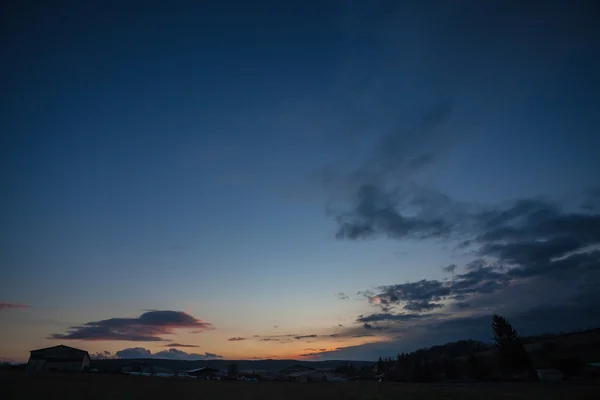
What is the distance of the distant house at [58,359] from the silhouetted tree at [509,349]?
10877 cm

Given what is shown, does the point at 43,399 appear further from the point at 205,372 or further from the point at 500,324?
the point at 205,372

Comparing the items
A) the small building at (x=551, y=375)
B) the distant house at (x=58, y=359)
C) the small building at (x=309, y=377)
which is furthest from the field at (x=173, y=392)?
the small building at (x=309, y=377)

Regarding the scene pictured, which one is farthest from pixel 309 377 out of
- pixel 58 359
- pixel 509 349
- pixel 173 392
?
pixel 173 392

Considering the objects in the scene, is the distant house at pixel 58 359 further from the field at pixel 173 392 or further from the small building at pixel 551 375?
the small building at pixel 551 375

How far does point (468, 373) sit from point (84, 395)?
116758 millimetres

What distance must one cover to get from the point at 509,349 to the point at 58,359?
115 metres

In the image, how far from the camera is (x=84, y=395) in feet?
98.5

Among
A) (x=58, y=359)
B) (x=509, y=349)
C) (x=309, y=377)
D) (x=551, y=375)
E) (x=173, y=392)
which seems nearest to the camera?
(x=173, y=392)

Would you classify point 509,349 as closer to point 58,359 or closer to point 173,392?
point 173,392

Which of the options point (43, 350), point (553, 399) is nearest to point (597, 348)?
point (553, 399)

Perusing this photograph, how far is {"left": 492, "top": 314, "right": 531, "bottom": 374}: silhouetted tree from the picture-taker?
99.4m

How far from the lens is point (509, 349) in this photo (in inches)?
4021

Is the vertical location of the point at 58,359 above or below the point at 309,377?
above

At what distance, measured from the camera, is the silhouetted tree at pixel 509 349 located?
99375mm
